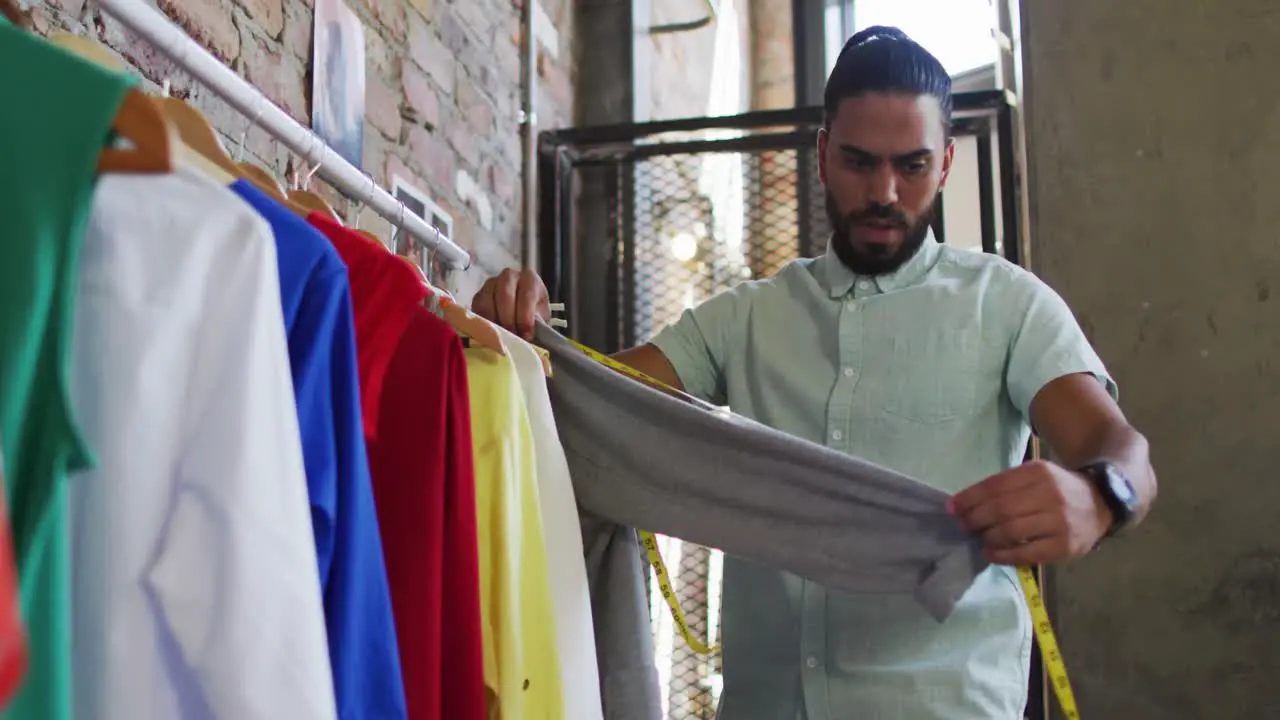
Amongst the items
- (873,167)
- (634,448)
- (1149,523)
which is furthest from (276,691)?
(1149,523)

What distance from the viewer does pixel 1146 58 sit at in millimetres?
2193

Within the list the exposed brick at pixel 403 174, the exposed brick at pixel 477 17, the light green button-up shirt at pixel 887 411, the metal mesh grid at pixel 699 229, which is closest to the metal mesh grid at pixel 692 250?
the metal mesh grid at pixel 699 229

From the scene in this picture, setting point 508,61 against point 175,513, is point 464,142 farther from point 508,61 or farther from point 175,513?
point 175,513

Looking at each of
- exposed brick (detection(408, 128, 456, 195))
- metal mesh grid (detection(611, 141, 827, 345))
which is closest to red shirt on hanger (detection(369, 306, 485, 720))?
exposed brick (detection(408, 128, 456, 195))

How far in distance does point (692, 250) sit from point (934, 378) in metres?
1.30

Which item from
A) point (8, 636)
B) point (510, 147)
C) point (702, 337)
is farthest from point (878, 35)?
point (8, 636)

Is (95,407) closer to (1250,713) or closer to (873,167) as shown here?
(873,167)

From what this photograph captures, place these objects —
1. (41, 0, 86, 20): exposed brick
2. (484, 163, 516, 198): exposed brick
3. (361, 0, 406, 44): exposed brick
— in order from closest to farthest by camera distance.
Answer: (41, 0, 86, 20): exposed brick, (361, 0, 406, 44): exposed brick, (484, 163, 516, 198): exposed brick

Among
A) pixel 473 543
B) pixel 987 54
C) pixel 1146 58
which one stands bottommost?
pixel 473 543

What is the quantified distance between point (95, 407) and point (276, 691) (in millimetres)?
170

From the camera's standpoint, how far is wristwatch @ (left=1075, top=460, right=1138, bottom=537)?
43.4 inches

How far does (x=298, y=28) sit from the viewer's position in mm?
1505

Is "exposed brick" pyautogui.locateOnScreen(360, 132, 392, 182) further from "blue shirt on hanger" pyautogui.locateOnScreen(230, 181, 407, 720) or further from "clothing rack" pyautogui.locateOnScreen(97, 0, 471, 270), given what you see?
"blue shirt on hanger" pyautogui.locateOnScreen(230, 181, 407, 720)

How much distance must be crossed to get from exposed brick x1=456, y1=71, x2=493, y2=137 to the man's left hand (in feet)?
4.26
